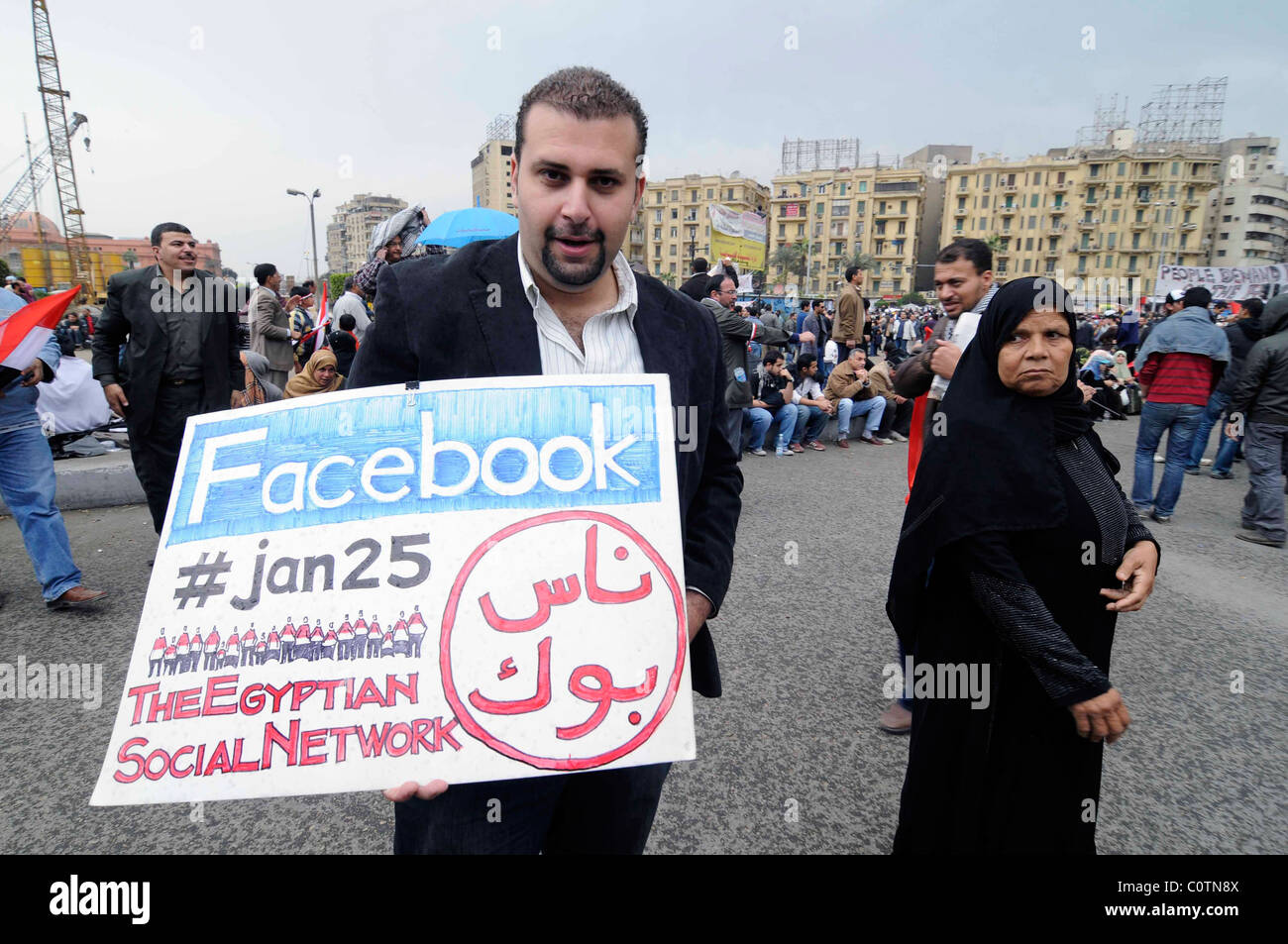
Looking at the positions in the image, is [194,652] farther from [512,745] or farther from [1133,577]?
[1133,577]

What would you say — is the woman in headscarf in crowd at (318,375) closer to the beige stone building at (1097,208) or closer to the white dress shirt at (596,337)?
the white dress shirt at (596,337)

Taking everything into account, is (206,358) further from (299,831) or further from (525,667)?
(525,667)

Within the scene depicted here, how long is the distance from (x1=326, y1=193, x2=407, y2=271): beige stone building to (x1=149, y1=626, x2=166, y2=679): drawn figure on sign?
106m

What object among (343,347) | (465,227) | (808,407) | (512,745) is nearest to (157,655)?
(512,745)

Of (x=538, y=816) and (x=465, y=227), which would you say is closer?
(x=538, y=816)

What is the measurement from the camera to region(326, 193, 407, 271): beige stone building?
107 meters

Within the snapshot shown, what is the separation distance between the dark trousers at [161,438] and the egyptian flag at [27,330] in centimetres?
68

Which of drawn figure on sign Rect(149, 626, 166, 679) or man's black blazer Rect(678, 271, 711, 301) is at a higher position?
man's black blazer Rect(678, 271, 711, 301)

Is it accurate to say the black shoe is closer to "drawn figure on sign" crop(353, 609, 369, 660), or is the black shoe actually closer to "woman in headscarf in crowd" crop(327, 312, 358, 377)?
"drawn figure on sign" crop(353, 609, 369, 660)

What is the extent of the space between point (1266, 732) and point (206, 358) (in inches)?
229

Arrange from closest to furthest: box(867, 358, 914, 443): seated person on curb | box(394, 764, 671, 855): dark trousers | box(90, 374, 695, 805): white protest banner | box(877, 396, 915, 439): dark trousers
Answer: box(90, 374, 695, 805): white protest banner < box(394, 764, 671, 855): dark trousers < box(867, 358, 914, 443): seated person on curb < box(877, 396, 915, 439): dark trousers

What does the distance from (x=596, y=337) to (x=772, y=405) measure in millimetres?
7626

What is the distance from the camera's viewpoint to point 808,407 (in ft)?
30.2

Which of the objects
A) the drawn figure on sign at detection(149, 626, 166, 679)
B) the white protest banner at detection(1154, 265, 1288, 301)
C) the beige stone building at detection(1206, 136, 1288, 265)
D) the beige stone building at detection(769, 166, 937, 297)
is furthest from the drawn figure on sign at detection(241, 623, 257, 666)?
the beige stone building at detection(1206, 136, 1288, 265)
